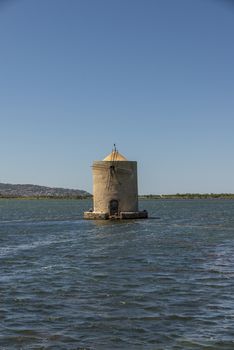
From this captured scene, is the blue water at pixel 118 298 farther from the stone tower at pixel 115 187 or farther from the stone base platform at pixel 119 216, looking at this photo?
the stone base platform at pixel 119 216

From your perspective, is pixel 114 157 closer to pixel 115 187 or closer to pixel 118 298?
pixel 115 187

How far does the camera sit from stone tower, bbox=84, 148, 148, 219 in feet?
151

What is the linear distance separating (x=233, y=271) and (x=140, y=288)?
4022 mm

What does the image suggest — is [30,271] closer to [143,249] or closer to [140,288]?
[140,288]

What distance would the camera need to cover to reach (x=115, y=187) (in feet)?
152

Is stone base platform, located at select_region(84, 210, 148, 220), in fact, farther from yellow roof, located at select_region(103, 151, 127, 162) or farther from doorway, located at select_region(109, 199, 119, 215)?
yellow roof, located at select_region(103, 151, 127, 162)

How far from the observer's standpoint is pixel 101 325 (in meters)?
11.5

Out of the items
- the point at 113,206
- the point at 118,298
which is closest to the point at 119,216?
the point at 113,206

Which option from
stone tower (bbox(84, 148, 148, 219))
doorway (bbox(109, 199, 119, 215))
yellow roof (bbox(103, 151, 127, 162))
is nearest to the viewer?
stone tower (bbox(84, 148, 148, 219))

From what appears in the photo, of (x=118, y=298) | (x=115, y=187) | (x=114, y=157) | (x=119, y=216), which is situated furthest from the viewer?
(x=114, y=157)

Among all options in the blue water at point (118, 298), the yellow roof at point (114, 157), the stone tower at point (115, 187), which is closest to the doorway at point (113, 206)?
the stone tower at point (115, 187)

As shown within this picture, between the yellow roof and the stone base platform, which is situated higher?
the yellow roof

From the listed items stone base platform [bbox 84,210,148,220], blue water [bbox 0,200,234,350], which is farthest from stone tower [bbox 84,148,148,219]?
blue water [bbox 0,200,234,350]

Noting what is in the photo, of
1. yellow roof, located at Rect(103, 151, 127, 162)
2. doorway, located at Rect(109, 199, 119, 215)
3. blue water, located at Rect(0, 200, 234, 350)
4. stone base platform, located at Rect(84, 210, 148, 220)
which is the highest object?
yellow roof, located at Rect(103, 151, 127, 162)
